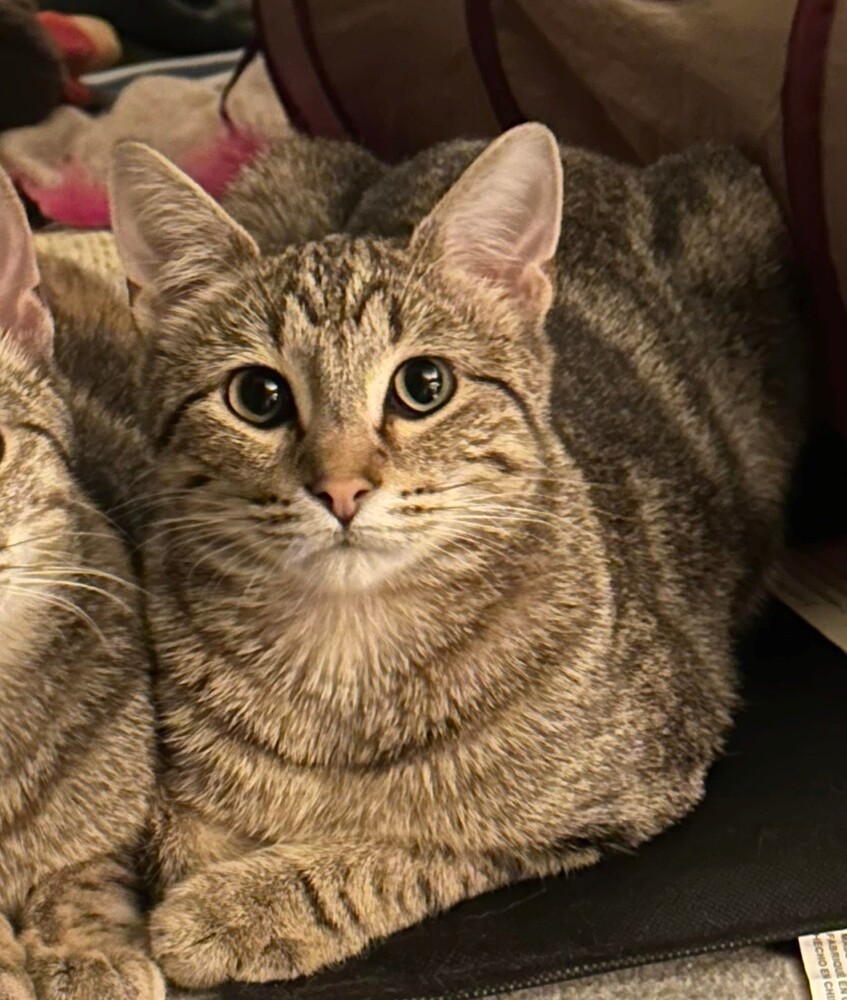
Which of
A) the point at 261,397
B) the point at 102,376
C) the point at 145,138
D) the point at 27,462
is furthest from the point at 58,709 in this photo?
the point at 145,138

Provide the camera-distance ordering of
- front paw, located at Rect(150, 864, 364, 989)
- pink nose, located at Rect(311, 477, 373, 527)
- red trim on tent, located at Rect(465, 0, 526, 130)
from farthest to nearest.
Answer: red trim on tent, located at Rect(465, 0, 526, 130) < front paw, located at Rect(150, 864, 364, 989) < pink nose, located at Rect(311, 477, 373, 527)

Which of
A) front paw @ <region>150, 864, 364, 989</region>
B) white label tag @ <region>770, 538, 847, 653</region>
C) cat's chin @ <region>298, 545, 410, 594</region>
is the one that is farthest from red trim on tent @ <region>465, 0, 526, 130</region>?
front paw @ <region>150, 864, 364, 989</region>

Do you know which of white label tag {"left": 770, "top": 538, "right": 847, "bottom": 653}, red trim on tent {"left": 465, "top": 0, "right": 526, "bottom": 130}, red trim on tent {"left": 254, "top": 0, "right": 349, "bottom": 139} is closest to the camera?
white label tag {"left": 770, "top": 538, "right": 847, "bottom": 653}

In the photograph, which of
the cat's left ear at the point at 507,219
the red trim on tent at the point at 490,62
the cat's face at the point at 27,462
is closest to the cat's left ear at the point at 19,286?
the cat's face at the point at 27,462

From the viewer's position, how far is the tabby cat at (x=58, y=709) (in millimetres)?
1065

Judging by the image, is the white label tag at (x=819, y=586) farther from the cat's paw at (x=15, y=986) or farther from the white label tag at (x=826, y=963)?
the cat's paw at (x=15, y=986)

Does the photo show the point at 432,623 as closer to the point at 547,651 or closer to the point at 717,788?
the point at 547,651

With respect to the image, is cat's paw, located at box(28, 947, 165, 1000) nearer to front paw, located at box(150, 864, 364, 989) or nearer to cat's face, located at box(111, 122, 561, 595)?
front paw, located at box(150, 864, 364, 989)

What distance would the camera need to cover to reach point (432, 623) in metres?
1.12

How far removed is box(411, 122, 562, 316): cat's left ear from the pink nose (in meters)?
0.28

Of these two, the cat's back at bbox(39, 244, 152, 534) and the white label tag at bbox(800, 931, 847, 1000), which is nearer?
the white label tag at bbox(800, 931, 847, 1000)

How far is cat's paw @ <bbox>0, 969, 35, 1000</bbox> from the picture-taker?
1.03m

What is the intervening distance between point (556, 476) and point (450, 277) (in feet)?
0.69

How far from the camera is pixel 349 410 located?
1023 millimetres
